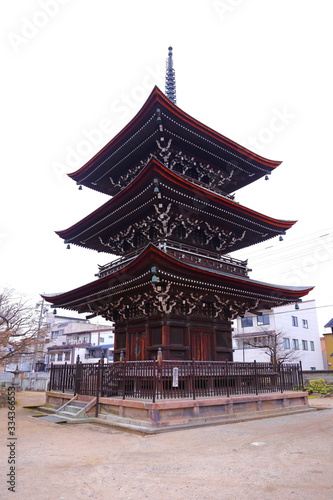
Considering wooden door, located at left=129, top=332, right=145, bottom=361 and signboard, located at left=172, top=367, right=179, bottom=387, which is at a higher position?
wooden door, located at left=129, top=332, right=145, bottom=361

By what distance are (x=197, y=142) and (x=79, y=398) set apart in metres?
13.6

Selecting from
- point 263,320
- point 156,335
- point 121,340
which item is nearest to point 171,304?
point 156,335

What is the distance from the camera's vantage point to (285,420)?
1330 centimetres

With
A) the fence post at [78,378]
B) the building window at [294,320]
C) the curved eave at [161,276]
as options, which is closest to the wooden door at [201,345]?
the curved eave at [161,276]

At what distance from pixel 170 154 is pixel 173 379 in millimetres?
11518

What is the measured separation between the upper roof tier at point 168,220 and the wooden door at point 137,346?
468cm

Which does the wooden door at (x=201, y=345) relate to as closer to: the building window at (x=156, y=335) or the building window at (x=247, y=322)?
the building window at (x=156, y=335)

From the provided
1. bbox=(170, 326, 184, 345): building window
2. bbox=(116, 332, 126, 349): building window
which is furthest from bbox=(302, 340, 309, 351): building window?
bbox=(170, 326, 184, 345): building window

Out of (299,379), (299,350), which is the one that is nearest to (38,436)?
(299,379)

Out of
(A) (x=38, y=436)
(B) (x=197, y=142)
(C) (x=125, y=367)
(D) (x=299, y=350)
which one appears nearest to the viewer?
(A) (x=38, y=436)

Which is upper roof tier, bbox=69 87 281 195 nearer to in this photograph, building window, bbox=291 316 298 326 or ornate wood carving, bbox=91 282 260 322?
ornate wood carving, bbox=91 282 260 322

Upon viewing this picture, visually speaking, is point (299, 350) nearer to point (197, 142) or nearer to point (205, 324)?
point (205, 324)

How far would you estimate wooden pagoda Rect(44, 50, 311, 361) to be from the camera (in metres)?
15.1

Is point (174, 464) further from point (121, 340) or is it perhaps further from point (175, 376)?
point (121, 340)
